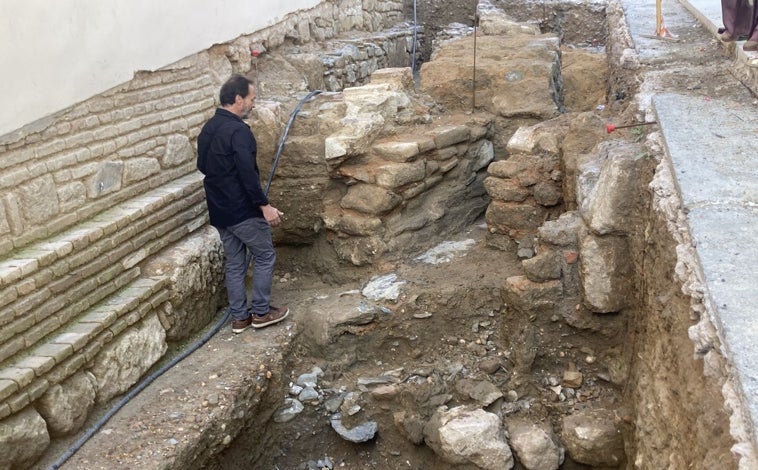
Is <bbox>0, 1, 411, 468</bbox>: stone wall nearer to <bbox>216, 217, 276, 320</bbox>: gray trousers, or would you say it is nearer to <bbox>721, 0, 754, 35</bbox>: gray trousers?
<bbox>216, 217, 276, 320</bbox>: gray trousers

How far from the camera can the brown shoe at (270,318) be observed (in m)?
4.79

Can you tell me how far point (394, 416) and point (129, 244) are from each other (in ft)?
6.38

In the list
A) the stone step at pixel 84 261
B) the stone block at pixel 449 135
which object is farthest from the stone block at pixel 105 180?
the stone block at pixel 449 135

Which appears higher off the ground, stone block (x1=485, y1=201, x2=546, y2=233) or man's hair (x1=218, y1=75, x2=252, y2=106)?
man's hair (x1=218, y1=75, x2=252, y2=106)

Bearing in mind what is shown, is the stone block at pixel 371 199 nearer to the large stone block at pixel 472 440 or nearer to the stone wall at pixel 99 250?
the stone wall at pixel 99 250

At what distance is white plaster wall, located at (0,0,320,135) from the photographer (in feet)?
11.8

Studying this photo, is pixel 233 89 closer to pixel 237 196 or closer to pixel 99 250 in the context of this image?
pixel 237 196

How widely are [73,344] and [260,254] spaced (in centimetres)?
140

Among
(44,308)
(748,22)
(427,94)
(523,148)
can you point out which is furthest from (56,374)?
(748,22)

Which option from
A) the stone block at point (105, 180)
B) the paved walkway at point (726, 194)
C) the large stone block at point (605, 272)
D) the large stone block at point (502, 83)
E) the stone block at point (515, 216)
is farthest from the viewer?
the large stone block at point (502, 83)

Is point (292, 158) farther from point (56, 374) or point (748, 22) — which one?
point (748, 22)

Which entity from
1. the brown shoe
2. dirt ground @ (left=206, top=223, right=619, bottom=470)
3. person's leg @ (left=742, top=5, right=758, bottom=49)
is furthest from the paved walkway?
the brown shoe

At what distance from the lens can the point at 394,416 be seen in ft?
14.4

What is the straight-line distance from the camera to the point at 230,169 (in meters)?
Result: 4.44
